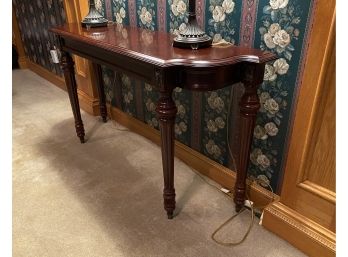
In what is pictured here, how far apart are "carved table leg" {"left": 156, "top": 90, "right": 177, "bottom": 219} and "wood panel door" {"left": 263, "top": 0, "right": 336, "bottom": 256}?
46cm

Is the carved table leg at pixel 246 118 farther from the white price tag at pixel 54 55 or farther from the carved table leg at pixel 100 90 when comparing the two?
the white price tag at pixel 54 55

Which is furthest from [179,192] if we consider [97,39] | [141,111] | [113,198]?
[97,39]

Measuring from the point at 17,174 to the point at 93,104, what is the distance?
2.92 ft

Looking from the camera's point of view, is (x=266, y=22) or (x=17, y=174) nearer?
(x=266, y=22)

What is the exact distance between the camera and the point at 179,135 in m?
1.90

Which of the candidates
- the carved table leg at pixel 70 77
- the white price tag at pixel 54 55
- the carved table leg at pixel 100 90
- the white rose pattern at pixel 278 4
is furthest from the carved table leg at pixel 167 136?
the white price tag at pixel 54 55

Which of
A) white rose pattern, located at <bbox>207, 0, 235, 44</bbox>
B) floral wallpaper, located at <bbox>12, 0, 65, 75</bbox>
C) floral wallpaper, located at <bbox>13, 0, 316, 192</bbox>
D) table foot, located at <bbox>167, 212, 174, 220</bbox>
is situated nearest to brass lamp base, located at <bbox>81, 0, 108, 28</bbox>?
floral wallpaper, located at <bbox>13, 0, 316, 192</bbox>

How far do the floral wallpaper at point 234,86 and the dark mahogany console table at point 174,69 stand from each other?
0.12 m

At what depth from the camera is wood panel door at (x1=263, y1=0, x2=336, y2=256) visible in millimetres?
1024

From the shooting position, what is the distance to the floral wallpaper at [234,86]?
1158 mm

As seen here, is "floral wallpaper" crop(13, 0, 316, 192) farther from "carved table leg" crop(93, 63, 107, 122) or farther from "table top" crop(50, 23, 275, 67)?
"carved table leg" crop(93, 63, 107, 122)

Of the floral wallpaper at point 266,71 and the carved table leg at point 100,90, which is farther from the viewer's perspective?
the carved table leg at point 100,90

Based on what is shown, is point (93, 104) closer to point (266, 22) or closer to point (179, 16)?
point (179, 16)

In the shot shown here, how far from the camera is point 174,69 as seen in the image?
1122 mm
